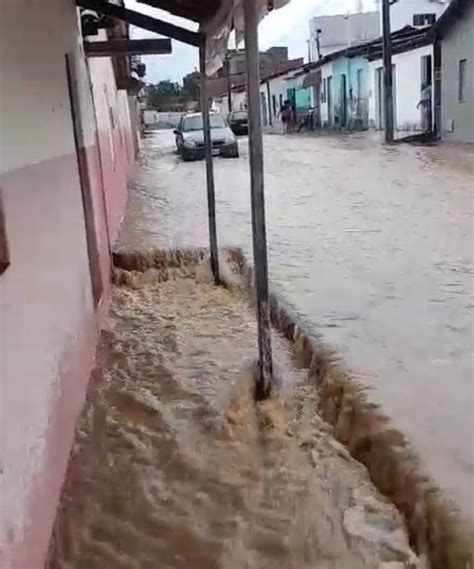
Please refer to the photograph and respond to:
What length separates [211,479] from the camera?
12.5ft

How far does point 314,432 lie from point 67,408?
1265 millimetres

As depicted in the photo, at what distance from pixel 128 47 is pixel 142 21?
1.31m

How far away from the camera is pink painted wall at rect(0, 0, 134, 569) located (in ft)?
9.04

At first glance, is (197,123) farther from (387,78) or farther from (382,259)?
(382,259)

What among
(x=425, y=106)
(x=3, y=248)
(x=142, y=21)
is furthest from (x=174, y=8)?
(x=425, y=106)

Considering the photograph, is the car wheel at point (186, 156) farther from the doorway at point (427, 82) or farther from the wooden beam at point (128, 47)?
the wooden beam at point (128, 47)

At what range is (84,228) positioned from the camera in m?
5.68

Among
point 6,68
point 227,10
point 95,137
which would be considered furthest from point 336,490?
point 95,137

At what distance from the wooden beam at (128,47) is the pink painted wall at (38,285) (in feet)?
7.55

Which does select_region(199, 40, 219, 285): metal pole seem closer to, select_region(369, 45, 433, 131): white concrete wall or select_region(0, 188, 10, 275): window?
select_region(0, 188, 10, 275): window

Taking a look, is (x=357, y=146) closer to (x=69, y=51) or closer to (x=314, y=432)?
(x=69, y=51)

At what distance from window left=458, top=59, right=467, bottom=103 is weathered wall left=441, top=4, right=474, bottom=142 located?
0.09 meters

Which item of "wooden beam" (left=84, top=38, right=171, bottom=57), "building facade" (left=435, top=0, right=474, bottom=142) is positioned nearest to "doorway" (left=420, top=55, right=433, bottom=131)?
"building facade" (left=435, top=0, right=474, bottom=142)

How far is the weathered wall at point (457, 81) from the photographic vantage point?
19.6 meters
